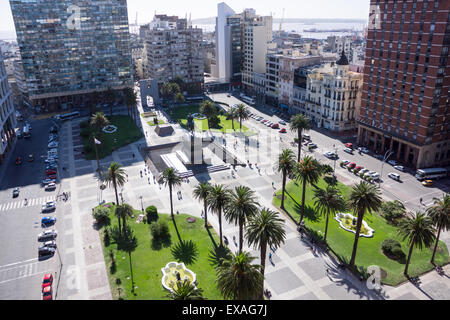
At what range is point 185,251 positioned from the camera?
7175cm

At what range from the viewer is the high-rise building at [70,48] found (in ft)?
554

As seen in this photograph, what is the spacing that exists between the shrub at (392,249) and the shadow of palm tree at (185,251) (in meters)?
39.1

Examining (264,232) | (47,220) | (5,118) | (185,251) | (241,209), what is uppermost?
(5,118)

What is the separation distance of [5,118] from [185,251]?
10108 centimetres

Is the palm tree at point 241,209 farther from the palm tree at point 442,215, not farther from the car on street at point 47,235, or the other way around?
the car on street at point 47,235

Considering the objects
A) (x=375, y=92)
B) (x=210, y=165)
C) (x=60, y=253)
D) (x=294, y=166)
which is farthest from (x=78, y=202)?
(x=375, y=92)

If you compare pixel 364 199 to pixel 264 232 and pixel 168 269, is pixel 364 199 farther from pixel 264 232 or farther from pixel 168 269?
pixel 168 269

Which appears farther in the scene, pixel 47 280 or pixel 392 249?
pixel 392 249

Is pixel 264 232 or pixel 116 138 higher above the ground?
pixel 264 232

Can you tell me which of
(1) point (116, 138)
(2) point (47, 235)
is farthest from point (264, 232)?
(1) point (116, 138)

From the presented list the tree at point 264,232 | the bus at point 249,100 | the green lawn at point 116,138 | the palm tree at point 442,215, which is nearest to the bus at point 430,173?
the palm tree at point 442,215

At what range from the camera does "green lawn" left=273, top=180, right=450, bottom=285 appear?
66125 millimetres

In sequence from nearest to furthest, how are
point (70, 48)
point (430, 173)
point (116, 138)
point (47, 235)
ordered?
1. point (47, 235)
2. point (430, 173)
3. point (116, 138)
4. point (70, 48)
